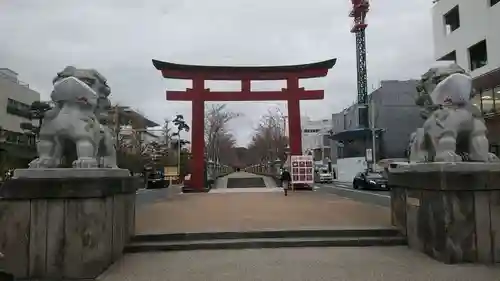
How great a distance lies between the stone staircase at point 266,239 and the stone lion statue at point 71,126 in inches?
65.5

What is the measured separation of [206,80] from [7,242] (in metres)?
17.4

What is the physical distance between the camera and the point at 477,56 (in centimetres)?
2456

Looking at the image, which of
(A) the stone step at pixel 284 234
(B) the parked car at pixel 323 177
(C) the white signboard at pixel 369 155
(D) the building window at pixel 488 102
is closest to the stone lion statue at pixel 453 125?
(A) the stone step at pixel 284 234

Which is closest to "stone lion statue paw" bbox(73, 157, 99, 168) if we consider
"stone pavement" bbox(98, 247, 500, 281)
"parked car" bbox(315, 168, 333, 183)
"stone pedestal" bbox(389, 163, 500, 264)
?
"stone pavement" bbox(98, 247, 500, 281)

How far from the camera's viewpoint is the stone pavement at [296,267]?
5633 millimetres

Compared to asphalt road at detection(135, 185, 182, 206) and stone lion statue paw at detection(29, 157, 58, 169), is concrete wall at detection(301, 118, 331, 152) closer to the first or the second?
asphalt road at detection(135, 185, 182, 206)

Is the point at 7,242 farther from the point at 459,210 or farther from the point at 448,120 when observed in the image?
the point at 448,120

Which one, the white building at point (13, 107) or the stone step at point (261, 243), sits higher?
the white building at point (13, 107)

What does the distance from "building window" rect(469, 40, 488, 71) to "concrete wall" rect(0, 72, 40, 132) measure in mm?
33337

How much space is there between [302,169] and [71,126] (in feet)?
52.8

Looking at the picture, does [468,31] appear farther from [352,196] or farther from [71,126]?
[71,126]

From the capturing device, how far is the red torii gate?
878 inches

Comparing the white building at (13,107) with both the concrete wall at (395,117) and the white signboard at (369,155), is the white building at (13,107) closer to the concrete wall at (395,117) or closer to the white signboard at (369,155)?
the white signboard at (369,155)

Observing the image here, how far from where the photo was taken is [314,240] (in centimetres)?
758
